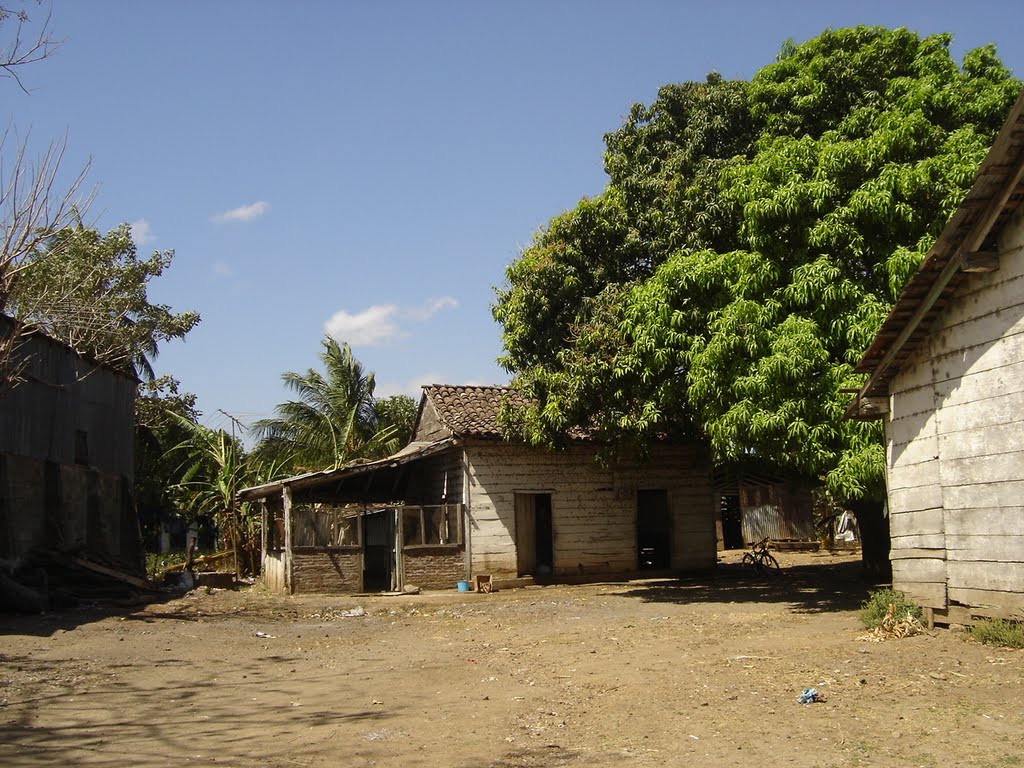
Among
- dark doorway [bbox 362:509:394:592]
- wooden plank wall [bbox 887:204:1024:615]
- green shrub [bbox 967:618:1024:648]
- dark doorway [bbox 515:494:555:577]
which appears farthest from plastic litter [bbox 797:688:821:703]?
dark doorway [bbox 362:509:394:592]

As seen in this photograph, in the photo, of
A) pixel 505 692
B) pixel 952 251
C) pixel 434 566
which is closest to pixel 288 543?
pixel 434 566

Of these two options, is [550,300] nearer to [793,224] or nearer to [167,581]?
[793,224]

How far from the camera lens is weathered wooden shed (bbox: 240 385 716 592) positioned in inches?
780

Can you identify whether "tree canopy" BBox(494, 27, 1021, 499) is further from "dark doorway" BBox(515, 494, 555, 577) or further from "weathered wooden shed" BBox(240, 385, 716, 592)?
"dark doorway" BBox(515, 494, 555, 577)

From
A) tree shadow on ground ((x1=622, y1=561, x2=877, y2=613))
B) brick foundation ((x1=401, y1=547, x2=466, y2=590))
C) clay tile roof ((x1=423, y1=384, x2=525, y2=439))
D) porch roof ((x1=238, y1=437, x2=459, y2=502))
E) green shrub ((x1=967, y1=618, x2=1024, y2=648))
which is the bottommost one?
tree shadow on ground ((x1=622, y1=561, x2=877, y2=613))

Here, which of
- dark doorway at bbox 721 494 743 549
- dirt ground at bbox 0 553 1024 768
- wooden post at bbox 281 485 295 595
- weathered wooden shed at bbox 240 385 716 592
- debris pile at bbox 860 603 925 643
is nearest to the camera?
dirt ground at bbox 0 553 1024 768

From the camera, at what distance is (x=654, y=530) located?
23.5 m

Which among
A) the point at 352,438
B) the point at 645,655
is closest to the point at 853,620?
the point at 645,655

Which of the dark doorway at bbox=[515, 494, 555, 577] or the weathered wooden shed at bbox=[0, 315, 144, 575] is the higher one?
the weathered wooden shed at bbox=[0, 315, 144, 575]

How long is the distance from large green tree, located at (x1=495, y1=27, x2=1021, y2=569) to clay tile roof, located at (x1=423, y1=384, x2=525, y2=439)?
1729 millimetres

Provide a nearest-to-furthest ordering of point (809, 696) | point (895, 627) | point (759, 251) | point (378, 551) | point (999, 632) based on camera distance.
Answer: point (809, 696) → point (999, 632) → point (895, 627) → point (759, 251) → point (378, 551)

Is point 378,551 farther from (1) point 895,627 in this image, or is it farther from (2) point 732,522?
(2) point 732,522

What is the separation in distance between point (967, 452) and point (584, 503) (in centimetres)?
1212

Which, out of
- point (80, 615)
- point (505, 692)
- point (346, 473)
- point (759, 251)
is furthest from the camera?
point (346, 473)
